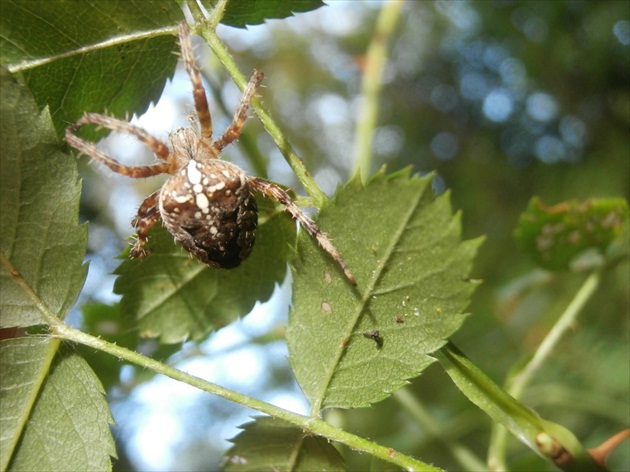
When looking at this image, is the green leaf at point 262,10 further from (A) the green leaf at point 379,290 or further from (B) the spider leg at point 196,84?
(A) the green leaf at point 379,290

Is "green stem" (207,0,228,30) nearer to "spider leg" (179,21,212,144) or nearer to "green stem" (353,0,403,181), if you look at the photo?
"spider leg" (179,21,212,144)

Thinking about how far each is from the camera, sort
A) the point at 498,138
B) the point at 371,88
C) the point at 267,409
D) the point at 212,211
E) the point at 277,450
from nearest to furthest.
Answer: the point at 267,409 → the point at 277,450 → the point at 212,211 → the point at 371,88 → the point at 498,138

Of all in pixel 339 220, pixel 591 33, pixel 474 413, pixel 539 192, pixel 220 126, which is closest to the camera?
pixel 339 220

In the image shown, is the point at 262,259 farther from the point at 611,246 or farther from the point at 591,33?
the point at 591,33

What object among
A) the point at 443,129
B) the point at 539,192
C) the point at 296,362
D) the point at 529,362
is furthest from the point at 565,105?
the point at 296,362

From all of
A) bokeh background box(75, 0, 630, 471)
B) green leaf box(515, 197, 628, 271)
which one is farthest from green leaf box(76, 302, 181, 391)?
green leaf box(515, 197, 628, 271)

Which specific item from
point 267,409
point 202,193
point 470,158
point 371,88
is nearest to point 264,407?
point 267,409

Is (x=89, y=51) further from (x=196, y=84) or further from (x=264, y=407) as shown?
(x=264, y=407)
